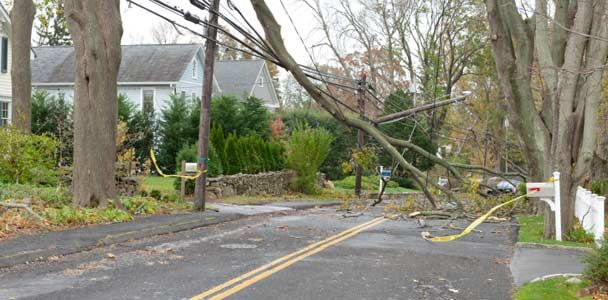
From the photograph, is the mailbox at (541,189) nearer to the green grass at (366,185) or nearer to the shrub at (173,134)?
the shrub at (173,134)

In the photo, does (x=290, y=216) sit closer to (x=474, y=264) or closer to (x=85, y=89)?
(x=85, y=89)

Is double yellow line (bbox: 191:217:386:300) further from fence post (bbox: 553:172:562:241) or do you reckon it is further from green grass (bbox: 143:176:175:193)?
green grass (bbox: 143:176:175:193)

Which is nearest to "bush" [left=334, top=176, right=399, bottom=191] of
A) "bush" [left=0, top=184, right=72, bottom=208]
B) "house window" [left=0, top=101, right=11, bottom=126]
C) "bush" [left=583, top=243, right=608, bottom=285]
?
"house window" [left=0, top=101, right=11, bottom=126]

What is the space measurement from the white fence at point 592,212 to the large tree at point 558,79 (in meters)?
0.39

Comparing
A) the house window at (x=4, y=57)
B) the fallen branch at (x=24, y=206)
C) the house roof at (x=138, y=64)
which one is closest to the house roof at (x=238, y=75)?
the house roof at (x=138, y=64)

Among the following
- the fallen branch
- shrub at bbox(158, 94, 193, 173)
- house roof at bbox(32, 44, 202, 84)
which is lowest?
the fallen branch

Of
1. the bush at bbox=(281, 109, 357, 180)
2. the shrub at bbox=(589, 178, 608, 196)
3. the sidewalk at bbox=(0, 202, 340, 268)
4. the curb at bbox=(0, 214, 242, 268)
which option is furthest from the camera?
the bush at bbox=(281, 109, 357, 180)

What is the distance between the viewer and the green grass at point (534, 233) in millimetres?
12750

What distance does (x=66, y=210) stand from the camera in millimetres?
13656

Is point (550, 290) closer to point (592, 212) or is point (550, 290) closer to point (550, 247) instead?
point (550, 247)

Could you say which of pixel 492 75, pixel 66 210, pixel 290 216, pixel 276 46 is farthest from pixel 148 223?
pixel 492 75

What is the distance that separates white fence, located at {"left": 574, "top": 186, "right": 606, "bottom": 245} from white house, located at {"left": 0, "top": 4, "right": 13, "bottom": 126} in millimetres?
24477

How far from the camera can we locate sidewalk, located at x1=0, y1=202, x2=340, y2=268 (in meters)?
9.84

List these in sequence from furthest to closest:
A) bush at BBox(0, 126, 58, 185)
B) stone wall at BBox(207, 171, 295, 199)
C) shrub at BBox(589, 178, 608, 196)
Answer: stone wall at BBox(207, 171, 295, 199) < shrub at BBox(589, 178, 608, 196) < bush at BBox(0, 126, 58, 185)
